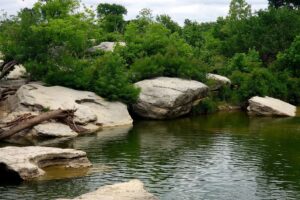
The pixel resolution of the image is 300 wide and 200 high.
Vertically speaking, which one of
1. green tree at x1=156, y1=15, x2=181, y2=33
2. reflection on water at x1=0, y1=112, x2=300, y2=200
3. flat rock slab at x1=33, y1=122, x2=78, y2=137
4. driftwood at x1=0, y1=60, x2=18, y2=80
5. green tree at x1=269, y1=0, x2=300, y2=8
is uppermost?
green tree at x1=269, y1=0, x2=300, y2=8

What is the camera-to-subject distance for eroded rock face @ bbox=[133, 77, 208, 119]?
46781 mm

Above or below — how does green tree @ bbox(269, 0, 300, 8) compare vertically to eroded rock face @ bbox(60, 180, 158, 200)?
above

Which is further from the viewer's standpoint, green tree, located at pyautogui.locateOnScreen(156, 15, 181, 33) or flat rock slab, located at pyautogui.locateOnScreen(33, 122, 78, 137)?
green tree, located at pyautogui.locateOnScreen(156, 15, 181, 33)

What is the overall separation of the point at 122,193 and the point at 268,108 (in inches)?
1234

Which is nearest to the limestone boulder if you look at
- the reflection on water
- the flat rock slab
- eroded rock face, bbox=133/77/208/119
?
eroded rock face, bbox=133/77/208/119

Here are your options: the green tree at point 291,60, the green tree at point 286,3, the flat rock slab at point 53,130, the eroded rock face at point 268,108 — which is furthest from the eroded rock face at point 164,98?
the green tree at point 286,3

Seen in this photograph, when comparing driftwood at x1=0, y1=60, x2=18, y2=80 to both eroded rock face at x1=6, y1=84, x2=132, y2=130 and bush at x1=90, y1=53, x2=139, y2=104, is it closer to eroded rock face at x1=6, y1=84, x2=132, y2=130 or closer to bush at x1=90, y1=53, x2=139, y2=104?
eroded rock face at x1=6, y1=84, x2=132, y2=130

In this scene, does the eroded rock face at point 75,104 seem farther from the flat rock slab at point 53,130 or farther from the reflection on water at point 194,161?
the flat rock slab at point 53,130

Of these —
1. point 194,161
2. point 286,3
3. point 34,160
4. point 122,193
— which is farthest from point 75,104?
point 286,3

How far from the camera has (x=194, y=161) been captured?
30.7 meters

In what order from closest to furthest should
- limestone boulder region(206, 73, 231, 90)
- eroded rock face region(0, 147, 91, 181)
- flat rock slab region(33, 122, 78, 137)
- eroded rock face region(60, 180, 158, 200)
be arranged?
eroded rock face region(60, 180, 158, 200) < eroded rock face region(0, 147, 91, 181) < flat rock slab region(33, 122, 78, 137) < limestone boulder region(206, 73, 231, 90)

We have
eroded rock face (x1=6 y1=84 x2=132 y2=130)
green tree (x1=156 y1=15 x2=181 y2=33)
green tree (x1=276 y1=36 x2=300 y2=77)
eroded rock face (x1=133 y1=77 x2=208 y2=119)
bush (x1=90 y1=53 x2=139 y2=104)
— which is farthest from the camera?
green tree (x1=156 y1=15 x2=181 y2=33)

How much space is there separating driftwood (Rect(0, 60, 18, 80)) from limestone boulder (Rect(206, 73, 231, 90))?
60.0 ft

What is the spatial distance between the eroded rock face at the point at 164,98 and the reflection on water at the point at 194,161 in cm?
220
